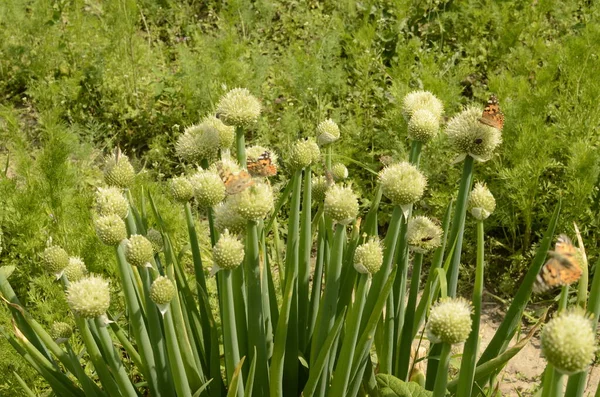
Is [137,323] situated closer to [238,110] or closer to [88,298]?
[88,298]

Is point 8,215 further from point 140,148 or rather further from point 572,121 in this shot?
point 572,121

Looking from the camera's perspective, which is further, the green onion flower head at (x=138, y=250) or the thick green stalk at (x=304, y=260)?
the thick green stalk at (x=304, y=260)

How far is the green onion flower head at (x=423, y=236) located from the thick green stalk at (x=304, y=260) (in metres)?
0.27

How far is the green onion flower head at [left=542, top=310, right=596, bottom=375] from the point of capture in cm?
124

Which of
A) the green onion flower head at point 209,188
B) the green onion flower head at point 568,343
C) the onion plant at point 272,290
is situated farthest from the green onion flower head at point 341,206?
the green onion flower head at point 568,343

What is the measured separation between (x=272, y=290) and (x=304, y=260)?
0.17 meters

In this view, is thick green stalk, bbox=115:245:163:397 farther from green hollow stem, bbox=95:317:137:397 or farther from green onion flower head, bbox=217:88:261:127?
green onion flower head, bbox=217:88:261:127

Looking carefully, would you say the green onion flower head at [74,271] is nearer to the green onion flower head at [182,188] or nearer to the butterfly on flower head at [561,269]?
the green onion flower head at [182,188]

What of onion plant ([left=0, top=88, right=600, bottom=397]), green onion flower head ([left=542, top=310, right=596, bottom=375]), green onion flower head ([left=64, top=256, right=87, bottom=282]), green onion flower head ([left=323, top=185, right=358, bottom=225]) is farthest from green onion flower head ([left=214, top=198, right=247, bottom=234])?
green onion flower head ([left=542, top=310, right=596, bottom=375])

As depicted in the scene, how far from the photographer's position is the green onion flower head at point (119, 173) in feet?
6.29

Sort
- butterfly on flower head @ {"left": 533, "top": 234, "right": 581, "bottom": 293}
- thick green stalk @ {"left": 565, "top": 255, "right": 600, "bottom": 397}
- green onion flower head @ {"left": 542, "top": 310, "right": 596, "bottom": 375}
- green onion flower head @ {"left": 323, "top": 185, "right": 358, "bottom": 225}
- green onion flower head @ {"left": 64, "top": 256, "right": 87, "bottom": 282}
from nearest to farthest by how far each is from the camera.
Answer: green onion flower head @ {"left": 542, "top": 310, "right": 596, "bottom": 375} → butterfly on flower head @ {"left": 533, "top": 234, "right": 581, "bottom": 293} → thick green stalk @ {"left": 565, "top": 255, "right": 600, "bottom": 397} → green onion flower head @ {"left": 323, "top": 185, "right": 358, "bottom": 225} → green onion flower head @ {"left": 64, "top": 256, "right": 87, "bottom": 282}

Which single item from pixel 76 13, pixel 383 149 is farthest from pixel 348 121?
pixel 76 13

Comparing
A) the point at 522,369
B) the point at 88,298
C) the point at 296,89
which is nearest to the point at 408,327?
the point at 88,298

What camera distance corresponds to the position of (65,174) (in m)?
3.38
